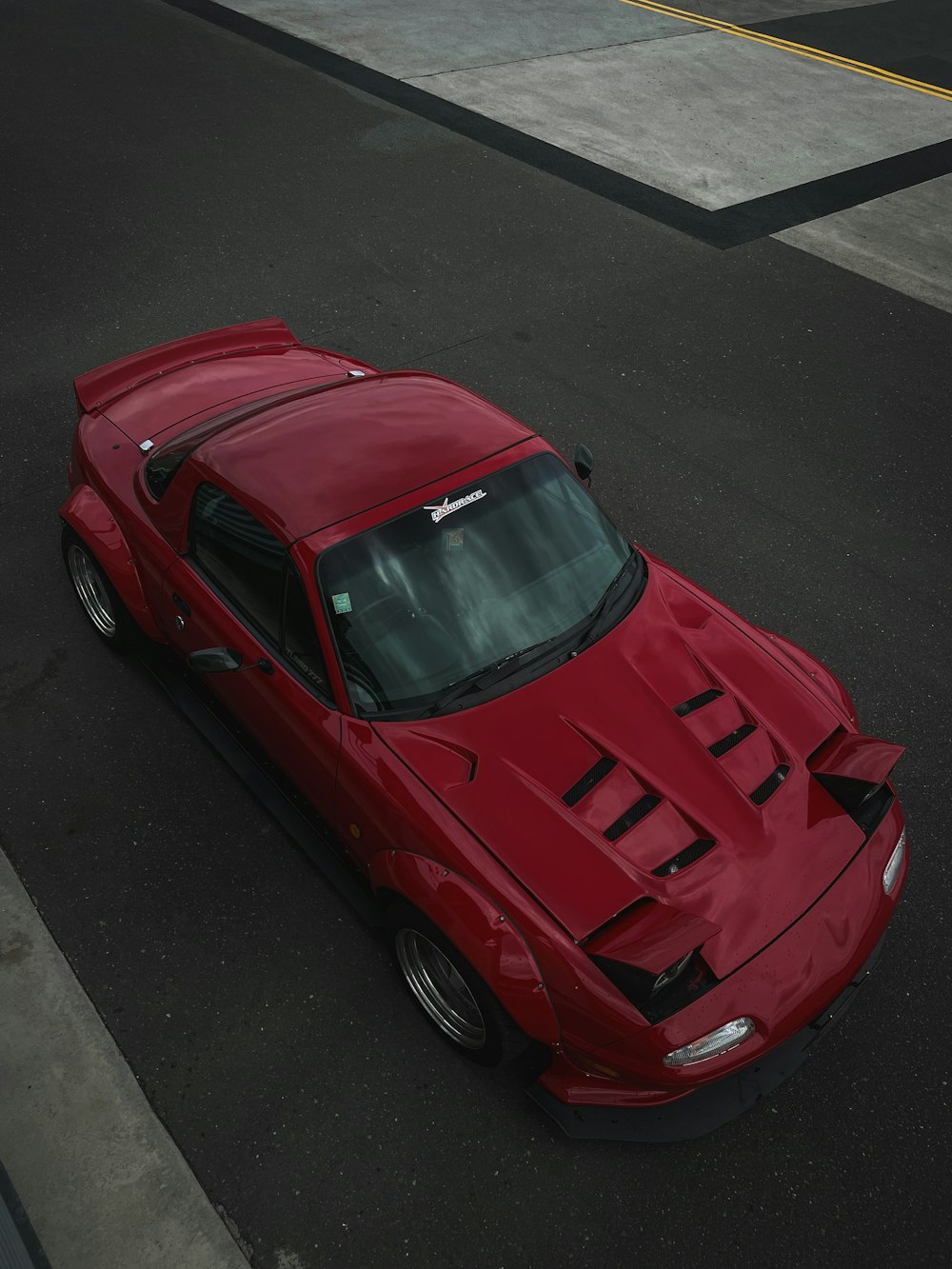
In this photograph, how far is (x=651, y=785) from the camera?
132 inches

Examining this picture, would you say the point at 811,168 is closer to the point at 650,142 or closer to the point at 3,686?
the point at 650,142

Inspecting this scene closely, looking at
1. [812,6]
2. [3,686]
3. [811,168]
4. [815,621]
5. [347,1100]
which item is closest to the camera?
[347,1100]

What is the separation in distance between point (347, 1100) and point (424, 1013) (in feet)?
1.31

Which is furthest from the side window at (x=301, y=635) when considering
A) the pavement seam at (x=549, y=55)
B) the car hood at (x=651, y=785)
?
the pavement seam at (x=549, y=55)

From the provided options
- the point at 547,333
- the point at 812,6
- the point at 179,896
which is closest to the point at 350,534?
the point at 179,896

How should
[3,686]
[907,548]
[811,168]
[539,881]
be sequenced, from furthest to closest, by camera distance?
[811,168] < [907,548] < [3,686] < [539,881]

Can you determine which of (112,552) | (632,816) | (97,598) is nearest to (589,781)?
(632,816)

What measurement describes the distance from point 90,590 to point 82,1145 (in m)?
2.62

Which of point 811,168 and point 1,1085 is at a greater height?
point 811,168

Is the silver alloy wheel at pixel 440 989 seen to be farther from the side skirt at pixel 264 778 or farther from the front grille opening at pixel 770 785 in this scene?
the front grille opening at pixel 770 785

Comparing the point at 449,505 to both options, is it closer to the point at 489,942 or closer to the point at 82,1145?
the point at 489,942

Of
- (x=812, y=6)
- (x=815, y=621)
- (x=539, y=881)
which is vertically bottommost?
(x=815, y=621)

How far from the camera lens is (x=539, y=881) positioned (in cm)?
312

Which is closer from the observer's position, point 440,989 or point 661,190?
point 440,989
